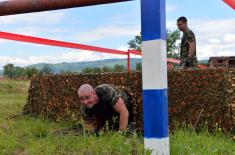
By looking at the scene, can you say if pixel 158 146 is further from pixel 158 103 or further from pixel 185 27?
pixel 185 27

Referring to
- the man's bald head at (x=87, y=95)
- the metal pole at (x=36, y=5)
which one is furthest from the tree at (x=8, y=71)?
the metal pole at (x=36, y=5)

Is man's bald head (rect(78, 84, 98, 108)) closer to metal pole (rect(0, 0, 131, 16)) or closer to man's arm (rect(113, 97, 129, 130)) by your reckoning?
man's arm (rect(113, 97, 129, 130))

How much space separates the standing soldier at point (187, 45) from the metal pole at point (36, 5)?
5.15m

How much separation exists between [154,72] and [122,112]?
2787 millimetres

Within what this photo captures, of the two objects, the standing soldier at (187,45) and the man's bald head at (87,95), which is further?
the standing soldier at (187,45)

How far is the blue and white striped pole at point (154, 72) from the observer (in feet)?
9.29

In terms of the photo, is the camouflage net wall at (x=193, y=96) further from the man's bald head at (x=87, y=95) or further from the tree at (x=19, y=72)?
the tree at (x=19, y=72)

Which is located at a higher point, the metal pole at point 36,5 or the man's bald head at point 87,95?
the metal pole at point 36,5

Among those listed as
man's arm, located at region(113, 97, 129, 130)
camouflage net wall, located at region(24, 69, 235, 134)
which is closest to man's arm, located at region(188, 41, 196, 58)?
camouflage net wall, located at region(24, 69, 235, 134)

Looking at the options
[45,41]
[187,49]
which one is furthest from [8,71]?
[187,49]

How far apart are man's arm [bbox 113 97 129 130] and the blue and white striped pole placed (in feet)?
8.63

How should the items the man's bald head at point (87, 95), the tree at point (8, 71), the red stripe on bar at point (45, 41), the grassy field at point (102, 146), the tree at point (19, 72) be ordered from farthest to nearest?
1. the tree at point (19, 72)
2. the tree at point (8, 71)
3. the red stripe on bar at point (45, 41)
4. the man's bald head at point (87, 95)
5. the grassy field at point (102, 146)

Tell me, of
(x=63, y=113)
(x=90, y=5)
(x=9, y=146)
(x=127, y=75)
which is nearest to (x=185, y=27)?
(x=127, y=75)

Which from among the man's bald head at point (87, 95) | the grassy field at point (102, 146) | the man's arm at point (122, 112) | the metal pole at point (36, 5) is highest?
the metal pole at point (36, 5)
